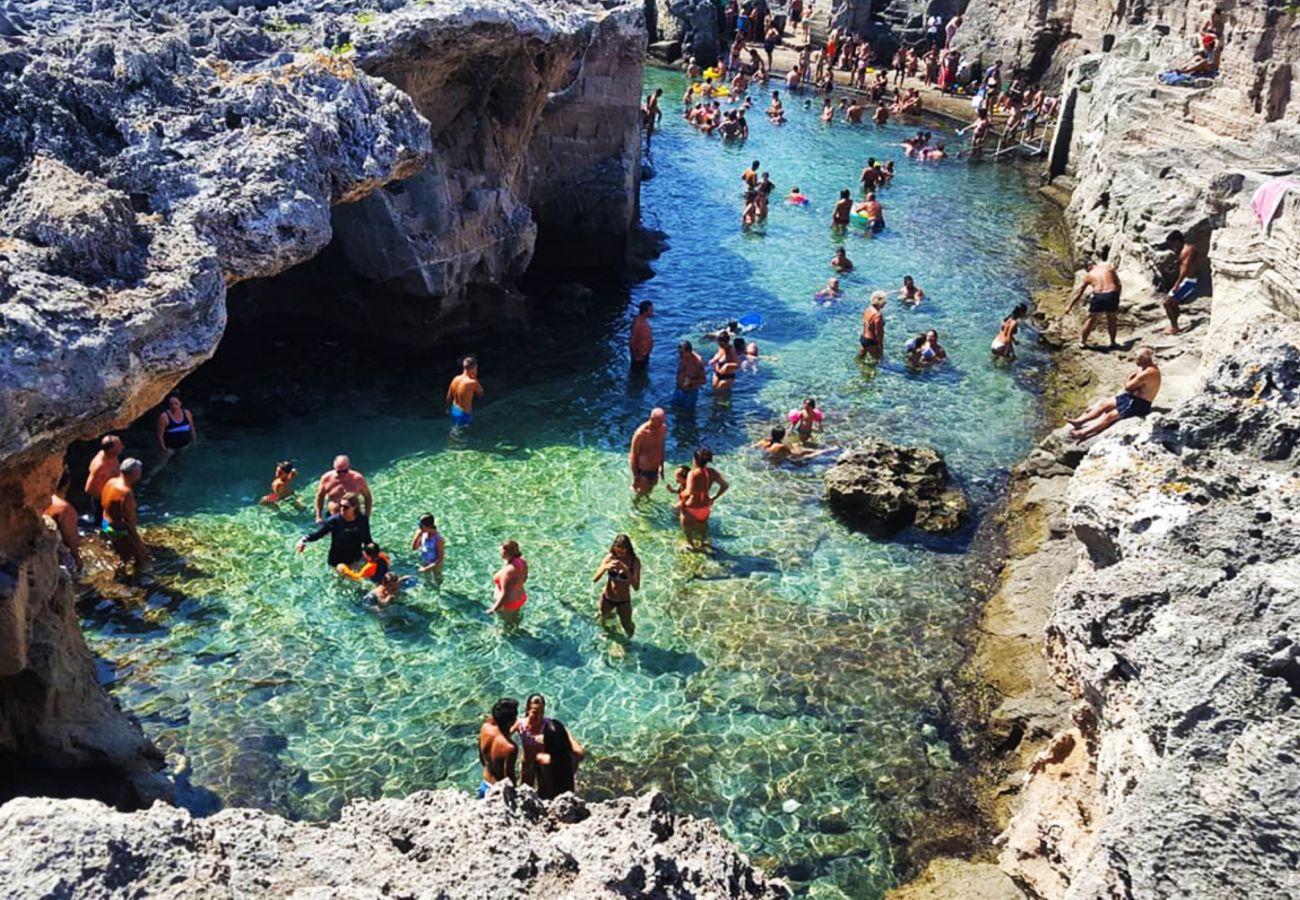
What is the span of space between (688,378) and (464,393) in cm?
331

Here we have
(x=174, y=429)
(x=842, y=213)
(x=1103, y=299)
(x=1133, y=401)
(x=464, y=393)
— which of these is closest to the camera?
(x=174, y=429)

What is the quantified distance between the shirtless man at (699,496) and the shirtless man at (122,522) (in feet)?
19.3

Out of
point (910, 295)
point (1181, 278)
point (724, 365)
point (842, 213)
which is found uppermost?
point (1181, 278)

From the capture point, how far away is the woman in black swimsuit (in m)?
10.6

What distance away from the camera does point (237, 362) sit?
52.0 feet

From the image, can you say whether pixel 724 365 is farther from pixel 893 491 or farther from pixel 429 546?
pixel 429 546

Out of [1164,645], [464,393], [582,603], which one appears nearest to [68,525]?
[582,603]

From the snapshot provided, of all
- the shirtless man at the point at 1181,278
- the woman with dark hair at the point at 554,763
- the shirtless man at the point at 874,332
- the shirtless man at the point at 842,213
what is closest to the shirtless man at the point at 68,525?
the woman with dark hair at the point at 554,763

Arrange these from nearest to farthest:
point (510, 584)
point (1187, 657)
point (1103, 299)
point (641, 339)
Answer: point (1187, 657) < point (510, 584) < point (641, 339) < point (1103, 299)

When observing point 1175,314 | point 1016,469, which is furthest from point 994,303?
point 1016,469

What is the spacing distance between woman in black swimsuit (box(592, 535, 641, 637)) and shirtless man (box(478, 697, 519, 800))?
95.5 inches

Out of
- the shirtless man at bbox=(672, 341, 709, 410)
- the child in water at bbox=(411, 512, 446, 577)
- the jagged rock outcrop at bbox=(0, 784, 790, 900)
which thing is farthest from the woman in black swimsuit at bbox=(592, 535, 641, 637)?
the jagged rock outcrop at bbox=(0, 784, 790, 900)

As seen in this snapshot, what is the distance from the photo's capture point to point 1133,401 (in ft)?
44.7

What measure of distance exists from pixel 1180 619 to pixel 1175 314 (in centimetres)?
1280
